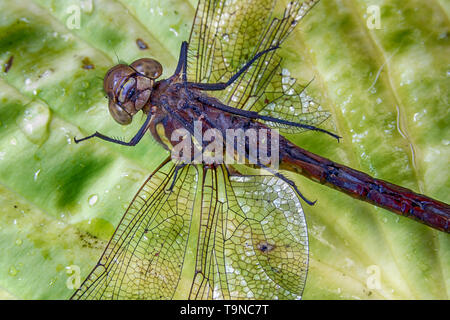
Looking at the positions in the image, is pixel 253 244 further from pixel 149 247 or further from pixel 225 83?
pixel 225 83

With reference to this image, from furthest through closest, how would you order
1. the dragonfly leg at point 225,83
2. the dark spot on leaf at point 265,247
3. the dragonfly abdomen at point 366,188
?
the dragonfly leg at point 225,83 → the dark spot on leaf at point 265,247 → the dragonfly abdomen at point 366,188

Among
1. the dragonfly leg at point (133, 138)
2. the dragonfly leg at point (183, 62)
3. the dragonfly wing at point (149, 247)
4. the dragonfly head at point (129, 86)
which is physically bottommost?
the dragonfly wing at point (149, 247)

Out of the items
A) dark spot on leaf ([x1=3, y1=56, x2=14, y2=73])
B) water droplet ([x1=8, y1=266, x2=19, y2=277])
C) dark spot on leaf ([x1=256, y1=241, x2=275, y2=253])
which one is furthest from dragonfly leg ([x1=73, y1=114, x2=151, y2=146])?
dark spot on leaf ([x1=256, y1=241, x2=275, y2=253])

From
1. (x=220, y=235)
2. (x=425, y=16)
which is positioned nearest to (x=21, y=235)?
(x=220, y=235)

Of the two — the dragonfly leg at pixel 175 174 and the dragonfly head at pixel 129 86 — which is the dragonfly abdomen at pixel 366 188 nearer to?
the dragonfly leg at pixel 175 174

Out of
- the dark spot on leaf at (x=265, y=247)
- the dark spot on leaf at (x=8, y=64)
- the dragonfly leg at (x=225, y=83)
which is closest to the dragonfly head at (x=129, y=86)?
the dragonfly leg at (x=225, y=83)

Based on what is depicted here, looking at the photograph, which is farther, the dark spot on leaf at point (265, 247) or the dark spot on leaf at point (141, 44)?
the dark spot on leaf at point (141, 44)

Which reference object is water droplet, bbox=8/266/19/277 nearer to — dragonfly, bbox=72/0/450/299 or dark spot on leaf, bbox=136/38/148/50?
dragonfly, bbox=72/0/450/299
